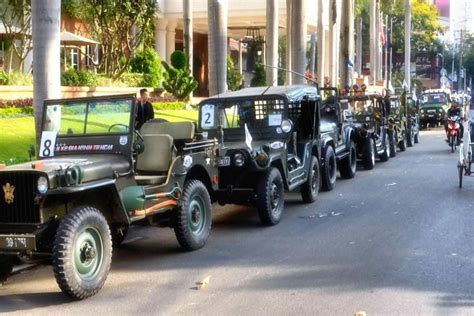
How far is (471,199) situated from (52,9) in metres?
8.33

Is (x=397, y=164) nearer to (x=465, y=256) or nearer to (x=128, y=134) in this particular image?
(x=465, y=256)

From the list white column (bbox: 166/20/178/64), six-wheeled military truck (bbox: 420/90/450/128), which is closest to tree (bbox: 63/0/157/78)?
white column (bbox: 166/20/178/64)

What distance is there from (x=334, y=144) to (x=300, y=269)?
25.1ft

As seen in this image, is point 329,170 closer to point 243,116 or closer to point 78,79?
point 243,116

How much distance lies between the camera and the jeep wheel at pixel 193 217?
8.91m

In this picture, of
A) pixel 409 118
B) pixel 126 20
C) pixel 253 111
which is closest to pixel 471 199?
pixel 253 111

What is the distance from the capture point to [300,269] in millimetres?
8172

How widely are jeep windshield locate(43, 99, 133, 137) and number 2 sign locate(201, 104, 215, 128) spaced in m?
4.07

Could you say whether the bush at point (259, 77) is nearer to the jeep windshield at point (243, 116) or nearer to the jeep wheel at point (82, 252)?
the jeep windshield at point (243, 116)

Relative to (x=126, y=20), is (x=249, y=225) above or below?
below

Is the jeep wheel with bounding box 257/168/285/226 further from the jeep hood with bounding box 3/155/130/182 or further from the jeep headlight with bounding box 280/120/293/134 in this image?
the jeep hood with bounding box 3/155/130/182

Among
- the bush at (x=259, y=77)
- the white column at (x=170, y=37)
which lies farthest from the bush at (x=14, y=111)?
the bush at (x=259, y=77)

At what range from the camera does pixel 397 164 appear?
20.6 meters

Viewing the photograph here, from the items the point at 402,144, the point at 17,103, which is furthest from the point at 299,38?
the point at 17,103
